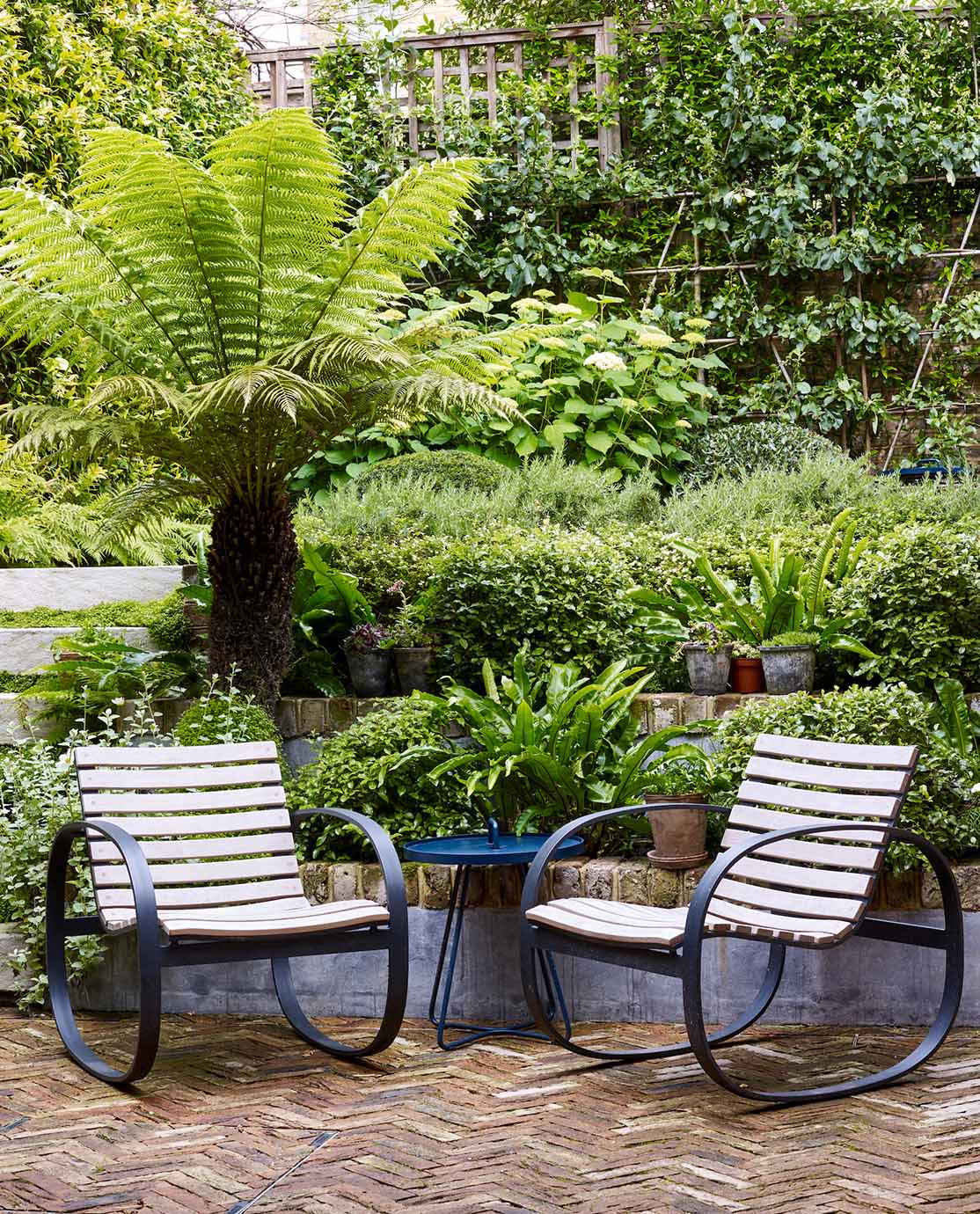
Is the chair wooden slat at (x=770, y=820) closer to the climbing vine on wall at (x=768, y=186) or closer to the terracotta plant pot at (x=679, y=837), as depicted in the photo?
the terracotta plant pot at (x=679, y=837)

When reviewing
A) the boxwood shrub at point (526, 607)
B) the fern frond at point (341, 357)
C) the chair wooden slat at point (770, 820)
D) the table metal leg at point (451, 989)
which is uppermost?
the fern frond at point (341, 357)

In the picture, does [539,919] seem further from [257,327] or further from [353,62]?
[353,62]

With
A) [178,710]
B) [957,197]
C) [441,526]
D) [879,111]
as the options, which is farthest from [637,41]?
[178,710]

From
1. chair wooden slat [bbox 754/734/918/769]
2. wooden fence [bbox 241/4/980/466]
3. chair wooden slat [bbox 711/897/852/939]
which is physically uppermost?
wooden fence [bbox 241/4/980/466]

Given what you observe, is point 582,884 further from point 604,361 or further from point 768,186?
point 768,186

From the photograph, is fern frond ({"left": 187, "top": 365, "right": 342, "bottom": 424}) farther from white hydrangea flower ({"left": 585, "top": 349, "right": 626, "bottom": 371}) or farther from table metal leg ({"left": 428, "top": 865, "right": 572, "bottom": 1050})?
white hydrangea flower ({"left": 585, "top": 349, "right": 626, "bottom": 371})

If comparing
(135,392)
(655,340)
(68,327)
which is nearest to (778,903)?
(135,392)

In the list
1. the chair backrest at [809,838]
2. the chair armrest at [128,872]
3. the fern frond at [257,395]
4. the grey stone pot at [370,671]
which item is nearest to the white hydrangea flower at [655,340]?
the grey stone pot at [370,671]

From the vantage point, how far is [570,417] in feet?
27.5

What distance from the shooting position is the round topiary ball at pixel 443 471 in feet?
24.0

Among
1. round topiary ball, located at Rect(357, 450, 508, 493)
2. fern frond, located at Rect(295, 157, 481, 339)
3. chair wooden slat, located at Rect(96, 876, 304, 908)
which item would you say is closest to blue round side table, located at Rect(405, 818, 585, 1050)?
chair wooden slat, located at Rect(96, 876, 304, 908)

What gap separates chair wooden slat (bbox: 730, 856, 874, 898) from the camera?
3.44m

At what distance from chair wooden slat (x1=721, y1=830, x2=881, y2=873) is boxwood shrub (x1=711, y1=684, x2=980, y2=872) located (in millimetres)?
318

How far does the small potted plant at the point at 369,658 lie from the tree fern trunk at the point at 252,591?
334mm
